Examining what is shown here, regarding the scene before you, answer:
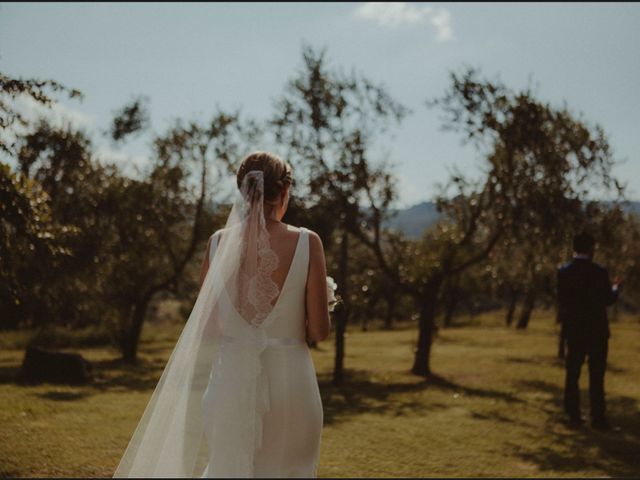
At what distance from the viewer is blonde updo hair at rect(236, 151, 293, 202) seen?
4191 millimetres

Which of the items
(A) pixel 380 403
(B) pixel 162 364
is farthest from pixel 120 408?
(B) pixel 162 364

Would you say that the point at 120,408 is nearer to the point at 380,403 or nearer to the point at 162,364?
the point at 380,403

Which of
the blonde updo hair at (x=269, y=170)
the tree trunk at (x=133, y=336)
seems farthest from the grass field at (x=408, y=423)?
the blonde updo hair at (x=269, y=170)

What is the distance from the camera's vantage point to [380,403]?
15.3m

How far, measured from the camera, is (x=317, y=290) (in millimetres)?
4184

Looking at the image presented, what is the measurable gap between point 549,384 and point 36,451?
13886mm

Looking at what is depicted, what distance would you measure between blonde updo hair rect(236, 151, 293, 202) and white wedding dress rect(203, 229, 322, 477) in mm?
329

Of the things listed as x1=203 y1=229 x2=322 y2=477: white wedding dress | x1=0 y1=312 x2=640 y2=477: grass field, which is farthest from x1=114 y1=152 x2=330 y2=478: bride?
x1=0 y1=312 x2=640 y2=477: grass field

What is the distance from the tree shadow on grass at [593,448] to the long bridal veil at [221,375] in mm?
6752

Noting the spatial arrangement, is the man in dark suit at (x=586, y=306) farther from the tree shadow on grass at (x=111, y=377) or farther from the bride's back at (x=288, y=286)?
the tree shadow on grass at (x=111, y=377)

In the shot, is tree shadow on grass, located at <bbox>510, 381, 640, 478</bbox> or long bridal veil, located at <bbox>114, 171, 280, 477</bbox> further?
tree shadow on grass, located at <bbox>510, 381, 640, 478</bbox>

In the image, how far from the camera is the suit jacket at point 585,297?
35.3 feet

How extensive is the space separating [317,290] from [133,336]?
21.9 meters

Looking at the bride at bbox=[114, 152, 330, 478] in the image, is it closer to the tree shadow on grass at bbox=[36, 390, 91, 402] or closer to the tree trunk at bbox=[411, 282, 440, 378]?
the tree shadow on grass at bbox=[36, 390, 91, 402]
